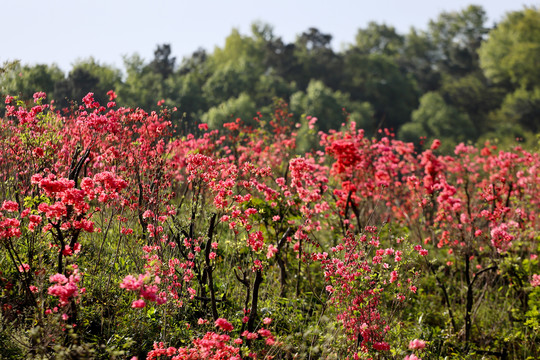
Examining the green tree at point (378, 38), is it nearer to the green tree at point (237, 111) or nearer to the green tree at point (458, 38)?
the green tree at point (458, 38)

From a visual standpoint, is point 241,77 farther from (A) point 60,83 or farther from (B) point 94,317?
(B) point 94,317

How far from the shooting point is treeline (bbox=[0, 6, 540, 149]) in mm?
34594

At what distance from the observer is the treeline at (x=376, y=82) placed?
34.6 m

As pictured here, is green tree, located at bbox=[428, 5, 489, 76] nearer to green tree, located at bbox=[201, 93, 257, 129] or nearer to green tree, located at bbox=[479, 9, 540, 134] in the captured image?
green tree, located at bbox=[479, 9, 540, 134]

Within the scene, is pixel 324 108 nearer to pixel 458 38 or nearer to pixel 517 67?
pixel 517 67

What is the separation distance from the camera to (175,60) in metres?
40.9

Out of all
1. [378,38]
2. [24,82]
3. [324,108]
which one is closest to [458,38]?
[378,38]

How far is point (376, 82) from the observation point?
42.8 metres

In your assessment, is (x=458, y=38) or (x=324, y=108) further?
(x=458, y=38)

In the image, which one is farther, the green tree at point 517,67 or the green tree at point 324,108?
the green tree at point 517,67

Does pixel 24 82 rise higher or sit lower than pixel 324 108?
lower

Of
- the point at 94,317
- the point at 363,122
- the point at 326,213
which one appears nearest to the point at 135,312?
the point at 94,317

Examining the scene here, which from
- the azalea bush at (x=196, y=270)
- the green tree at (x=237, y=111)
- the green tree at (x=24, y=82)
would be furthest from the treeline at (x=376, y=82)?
the azalea bush at (x=196, y=270)

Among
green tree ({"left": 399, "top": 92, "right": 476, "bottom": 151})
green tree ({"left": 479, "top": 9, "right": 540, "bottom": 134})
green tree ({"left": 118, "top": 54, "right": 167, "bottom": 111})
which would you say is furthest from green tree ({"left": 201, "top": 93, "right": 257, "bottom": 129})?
green tree ({"left": 479, "top": 9, "right": 540, "bottom": 134})
